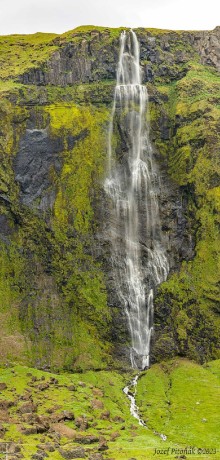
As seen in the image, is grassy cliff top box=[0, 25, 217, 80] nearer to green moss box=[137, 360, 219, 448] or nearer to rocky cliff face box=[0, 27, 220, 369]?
rocky cliff face box=[0, 27, 220, 369]

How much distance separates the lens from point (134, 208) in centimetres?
13900

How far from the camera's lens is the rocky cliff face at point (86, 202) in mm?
120812

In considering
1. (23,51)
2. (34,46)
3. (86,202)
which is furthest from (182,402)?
(34,46)

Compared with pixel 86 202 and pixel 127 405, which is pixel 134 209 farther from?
pixel 127 405

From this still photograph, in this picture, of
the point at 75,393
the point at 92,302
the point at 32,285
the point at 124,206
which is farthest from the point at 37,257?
the point at 75,393

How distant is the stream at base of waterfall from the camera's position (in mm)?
125438

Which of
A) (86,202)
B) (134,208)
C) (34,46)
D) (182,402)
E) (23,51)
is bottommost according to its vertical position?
(182,402)

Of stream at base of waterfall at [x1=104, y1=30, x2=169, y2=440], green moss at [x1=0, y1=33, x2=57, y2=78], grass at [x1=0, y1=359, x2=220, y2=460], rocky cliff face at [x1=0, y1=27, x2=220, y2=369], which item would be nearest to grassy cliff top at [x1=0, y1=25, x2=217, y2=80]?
green moss at [x1=0, y1=33, x2=57, y2=78]

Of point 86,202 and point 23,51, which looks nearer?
point 86,202

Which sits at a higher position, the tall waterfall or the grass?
the tall waterfall

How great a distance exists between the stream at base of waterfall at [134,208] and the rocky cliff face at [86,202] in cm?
228

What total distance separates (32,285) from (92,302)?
14.3 metres

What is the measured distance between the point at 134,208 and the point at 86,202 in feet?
40.8

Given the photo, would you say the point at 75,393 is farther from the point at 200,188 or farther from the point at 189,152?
the point at 189,152
